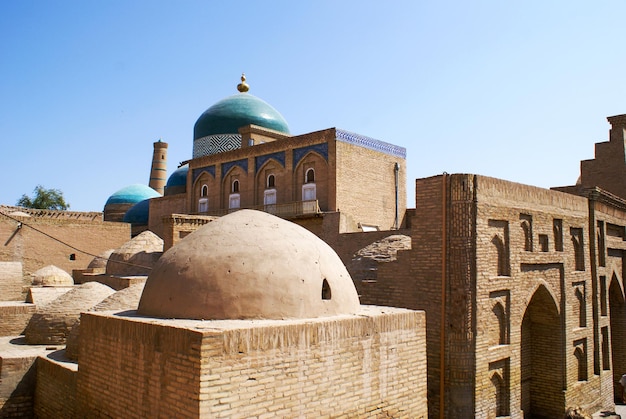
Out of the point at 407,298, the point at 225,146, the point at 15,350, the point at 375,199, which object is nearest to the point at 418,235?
the point at 407,298

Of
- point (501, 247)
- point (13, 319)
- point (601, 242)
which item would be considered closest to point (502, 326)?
point (501, 247)

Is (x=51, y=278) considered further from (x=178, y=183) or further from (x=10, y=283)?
(x=178, y=183)

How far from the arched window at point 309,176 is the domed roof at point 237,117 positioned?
7521 millimetres

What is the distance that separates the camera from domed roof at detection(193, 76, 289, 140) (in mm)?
27484

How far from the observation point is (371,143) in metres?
21.0

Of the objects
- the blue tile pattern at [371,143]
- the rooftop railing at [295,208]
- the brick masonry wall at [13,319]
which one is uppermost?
the blue tile pattern at [371,143]

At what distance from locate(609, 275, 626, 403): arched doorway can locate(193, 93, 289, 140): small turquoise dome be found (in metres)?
17.7

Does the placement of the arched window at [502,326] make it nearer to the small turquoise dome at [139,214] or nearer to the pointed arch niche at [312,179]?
the pointed arch niche at [312,179]

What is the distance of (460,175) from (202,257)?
179 inches

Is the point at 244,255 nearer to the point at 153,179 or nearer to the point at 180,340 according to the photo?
the point at 180,340

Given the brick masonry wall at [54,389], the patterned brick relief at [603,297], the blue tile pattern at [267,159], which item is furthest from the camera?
the blue tile pattern at [267,159]

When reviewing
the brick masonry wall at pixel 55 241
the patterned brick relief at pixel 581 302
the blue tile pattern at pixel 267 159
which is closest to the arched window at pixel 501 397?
the patterned brick relief at pixel 581 302

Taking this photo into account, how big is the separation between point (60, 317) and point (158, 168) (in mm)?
29598

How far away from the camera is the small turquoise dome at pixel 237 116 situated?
2748 centimetres
